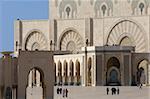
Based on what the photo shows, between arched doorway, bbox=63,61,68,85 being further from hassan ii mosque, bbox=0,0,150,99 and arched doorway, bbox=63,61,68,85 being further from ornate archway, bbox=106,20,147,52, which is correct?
ornate archway, bbox=106,20,147,52

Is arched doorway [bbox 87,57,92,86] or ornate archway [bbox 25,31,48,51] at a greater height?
ornate archway [bbox 25,31,48,51]

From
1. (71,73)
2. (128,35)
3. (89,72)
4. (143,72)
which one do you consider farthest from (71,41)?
(143,72)

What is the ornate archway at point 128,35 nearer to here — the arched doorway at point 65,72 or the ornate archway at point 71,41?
the ornate archway at point 71,41

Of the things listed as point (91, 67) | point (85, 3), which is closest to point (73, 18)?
point (85, 3)

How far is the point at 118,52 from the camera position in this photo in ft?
130

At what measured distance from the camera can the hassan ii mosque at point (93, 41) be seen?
39.6 m

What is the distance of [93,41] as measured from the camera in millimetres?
45250

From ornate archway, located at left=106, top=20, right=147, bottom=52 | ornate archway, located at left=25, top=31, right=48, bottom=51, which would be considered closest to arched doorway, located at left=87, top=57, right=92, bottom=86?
ornate archway, located at left=106, top=20, right=147, bottom=52

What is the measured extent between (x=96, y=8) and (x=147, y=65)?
7999mm

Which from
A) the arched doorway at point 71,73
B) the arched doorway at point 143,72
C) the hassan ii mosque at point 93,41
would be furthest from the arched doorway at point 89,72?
the arched doorway at point 143,72

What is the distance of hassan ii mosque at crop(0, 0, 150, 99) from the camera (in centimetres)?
3962

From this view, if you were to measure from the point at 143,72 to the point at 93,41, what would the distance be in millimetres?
4970

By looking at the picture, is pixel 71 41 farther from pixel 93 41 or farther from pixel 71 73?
pixel 71 73

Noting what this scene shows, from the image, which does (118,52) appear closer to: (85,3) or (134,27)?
(134,27)
